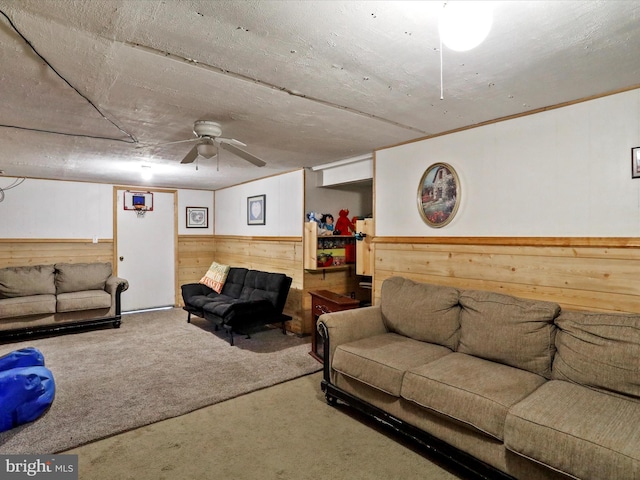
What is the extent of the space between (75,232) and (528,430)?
6494 millimetres

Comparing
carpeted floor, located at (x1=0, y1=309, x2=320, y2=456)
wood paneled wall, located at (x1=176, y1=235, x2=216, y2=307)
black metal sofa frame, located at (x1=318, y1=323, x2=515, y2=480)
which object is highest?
wood paneled wall, located at (x1=176, y1=235, x2=216, y2=307)

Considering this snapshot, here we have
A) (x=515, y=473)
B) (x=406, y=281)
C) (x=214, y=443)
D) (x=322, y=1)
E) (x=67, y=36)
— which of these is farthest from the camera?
(x=406, y=281)

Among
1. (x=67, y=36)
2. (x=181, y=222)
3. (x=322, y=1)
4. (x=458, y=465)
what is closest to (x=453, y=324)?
(x=458, y=465)

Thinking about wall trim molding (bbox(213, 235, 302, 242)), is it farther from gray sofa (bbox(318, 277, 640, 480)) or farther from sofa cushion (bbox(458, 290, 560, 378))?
sofa cushion (bbox(458, 290, 560, 378))

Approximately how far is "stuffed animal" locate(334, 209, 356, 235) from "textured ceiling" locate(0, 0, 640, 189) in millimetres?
1980

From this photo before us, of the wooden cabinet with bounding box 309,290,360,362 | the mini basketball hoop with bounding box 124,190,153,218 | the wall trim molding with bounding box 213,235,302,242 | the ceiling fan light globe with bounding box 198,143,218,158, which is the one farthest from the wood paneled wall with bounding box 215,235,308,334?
the ceiling fan light globe with bounding box 198,143,218,158

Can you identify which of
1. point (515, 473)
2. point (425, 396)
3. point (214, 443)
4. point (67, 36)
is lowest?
point (214, 443)

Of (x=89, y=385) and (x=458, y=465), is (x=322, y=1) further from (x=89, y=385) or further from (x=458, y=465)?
(x=89, y=385)

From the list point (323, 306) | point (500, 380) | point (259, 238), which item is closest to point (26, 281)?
point (259, 238)

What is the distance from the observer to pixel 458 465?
2051 millimetres

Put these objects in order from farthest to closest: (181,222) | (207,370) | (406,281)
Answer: (181,222) < (207,370) < (406,281)

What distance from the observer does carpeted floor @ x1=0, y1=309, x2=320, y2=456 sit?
2.58 m

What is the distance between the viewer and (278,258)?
542cm

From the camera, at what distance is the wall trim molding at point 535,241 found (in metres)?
2.27
